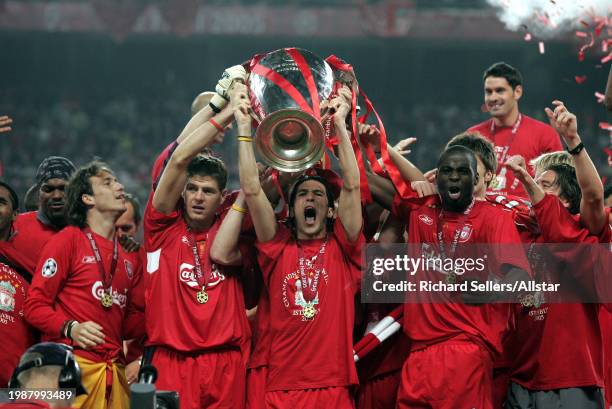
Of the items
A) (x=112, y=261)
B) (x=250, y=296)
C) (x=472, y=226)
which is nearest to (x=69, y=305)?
(x=112, y=261)

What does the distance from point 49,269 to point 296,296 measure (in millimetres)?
1268

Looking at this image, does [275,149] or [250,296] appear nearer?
[275,149]

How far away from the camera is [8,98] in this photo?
18.9 metres

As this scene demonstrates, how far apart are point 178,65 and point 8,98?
3.42 meters

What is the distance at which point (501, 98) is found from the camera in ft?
22.2

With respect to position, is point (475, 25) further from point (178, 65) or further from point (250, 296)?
point (250, 296)

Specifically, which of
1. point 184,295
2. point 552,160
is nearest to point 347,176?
point 184,295

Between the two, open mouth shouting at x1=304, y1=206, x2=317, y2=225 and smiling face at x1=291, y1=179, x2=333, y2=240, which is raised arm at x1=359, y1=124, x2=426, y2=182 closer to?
smiling face at x1=291, y1=179, x2=333, y2=240

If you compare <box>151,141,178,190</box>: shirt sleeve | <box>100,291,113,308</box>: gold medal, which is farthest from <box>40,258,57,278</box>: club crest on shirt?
<box>151,141,178,190</box>: shirt sleeve

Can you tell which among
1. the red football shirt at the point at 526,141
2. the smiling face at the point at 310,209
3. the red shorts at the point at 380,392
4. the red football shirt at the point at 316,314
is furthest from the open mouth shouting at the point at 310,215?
the red football shirt at the point at 526,141

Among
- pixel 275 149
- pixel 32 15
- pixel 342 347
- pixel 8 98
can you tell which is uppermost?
pixel 32 15

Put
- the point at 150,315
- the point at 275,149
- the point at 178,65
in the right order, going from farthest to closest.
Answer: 1. the point at 178,65
2. the point at 150,315
3. the point at 275,149

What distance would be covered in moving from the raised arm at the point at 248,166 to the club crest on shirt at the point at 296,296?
0.98 ft

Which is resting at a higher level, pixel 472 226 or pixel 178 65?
pixel 178 65
